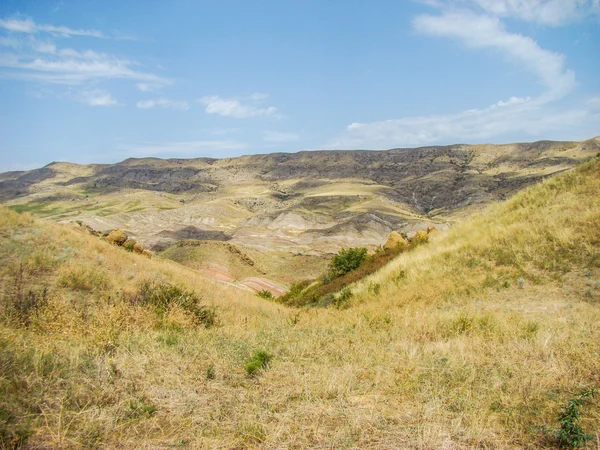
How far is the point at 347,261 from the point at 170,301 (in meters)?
17.3

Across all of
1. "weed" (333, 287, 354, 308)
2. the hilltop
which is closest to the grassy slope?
"weed" (333, 287, 354, 308)

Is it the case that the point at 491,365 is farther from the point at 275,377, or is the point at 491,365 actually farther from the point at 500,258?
the point at 500,258

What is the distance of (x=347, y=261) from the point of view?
2514 cm

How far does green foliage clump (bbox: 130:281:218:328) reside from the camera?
27.7 ft

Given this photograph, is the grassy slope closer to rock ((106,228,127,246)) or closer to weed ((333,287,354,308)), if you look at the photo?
weed ((333,287,354,308))

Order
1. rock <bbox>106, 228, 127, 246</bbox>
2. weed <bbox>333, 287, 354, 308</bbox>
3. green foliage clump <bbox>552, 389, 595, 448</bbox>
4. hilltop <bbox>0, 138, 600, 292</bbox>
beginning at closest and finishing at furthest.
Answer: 1. green foliage clump <bbox>552, 389, 595, 448</bbox>
2. weed <bbox>333, 287, 354, 308</bbox>
3. rock <bbox>106, 228, 127, 246</bbox>
4. hilltop <bbox>0, 138, 600, 292</bbox>

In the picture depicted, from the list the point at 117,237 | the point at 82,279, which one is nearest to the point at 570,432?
the point at 82,279

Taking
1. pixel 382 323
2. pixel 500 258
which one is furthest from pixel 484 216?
pixel 382 323

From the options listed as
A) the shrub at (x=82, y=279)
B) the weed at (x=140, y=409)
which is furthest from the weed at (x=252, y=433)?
the shrub at (x=82, y=279)

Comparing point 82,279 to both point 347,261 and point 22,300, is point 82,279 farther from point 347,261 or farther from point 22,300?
point 347,261

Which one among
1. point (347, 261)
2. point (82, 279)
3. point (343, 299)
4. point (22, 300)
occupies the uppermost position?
point (82, 279)

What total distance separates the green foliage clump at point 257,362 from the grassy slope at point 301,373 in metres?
0.11

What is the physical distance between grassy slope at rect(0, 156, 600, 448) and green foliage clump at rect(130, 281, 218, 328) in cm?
46

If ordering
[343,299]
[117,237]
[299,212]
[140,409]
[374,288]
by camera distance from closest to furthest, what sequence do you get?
[140,409]
[374,288]
[343,299]
[117,237]
[299,212]
